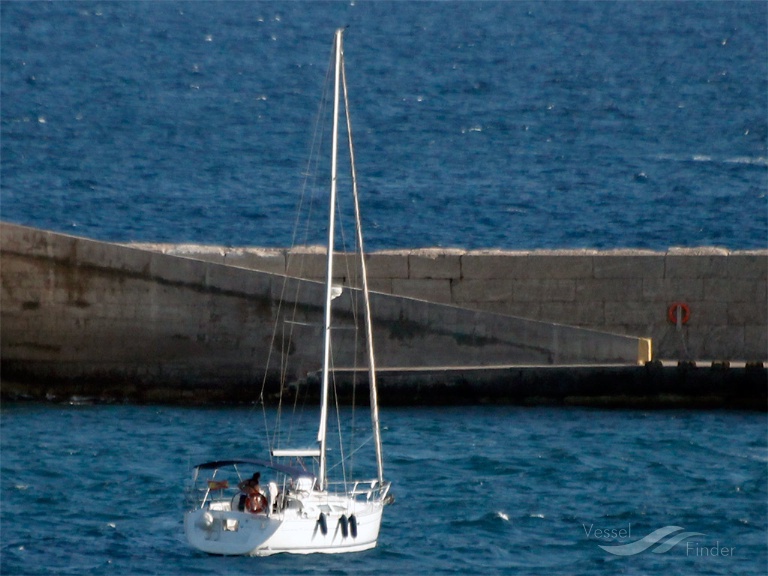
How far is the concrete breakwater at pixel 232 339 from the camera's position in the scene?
24.9 m

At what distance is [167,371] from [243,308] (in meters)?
1.64

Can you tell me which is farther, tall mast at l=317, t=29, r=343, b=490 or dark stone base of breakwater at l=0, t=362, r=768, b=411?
dark stone base of breakwater at l=0, t=362, r=768, b=411

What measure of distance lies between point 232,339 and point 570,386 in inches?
214

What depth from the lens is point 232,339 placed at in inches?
1000

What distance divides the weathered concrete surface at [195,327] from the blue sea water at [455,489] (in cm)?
80

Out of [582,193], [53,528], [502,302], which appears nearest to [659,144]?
[582,193]

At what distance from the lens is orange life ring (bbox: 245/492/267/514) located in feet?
54.4

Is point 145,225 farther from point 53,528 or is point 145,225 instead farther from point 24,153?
point 53,528

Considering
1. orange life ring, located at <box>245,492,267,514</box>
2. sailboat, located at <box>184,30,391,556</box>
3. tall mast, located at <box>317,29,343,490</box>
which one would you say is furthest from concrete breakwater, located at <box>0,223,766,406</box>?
orange life ring, located at <box>245,492,267,514</box>

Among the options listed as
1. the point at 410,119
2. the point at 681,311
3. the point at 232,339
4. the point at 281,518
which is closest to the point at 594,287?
the point at 681,311

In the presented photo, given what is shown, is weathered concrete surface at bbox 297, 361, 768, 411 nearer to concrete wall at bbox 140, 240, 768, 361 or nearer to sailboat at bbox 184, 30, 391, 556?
concrete wall at bbox 140, 240, 768, 361

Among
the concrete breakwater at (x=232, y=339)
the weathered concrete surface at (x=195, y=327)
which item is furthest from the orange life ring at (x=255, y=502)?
the weathered concrete surface at (x=195, y=327)

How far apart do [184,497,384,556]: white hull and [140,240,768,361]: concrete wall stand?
9646 mm

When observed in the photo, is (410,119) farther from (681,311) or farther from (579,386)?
(579,386)
